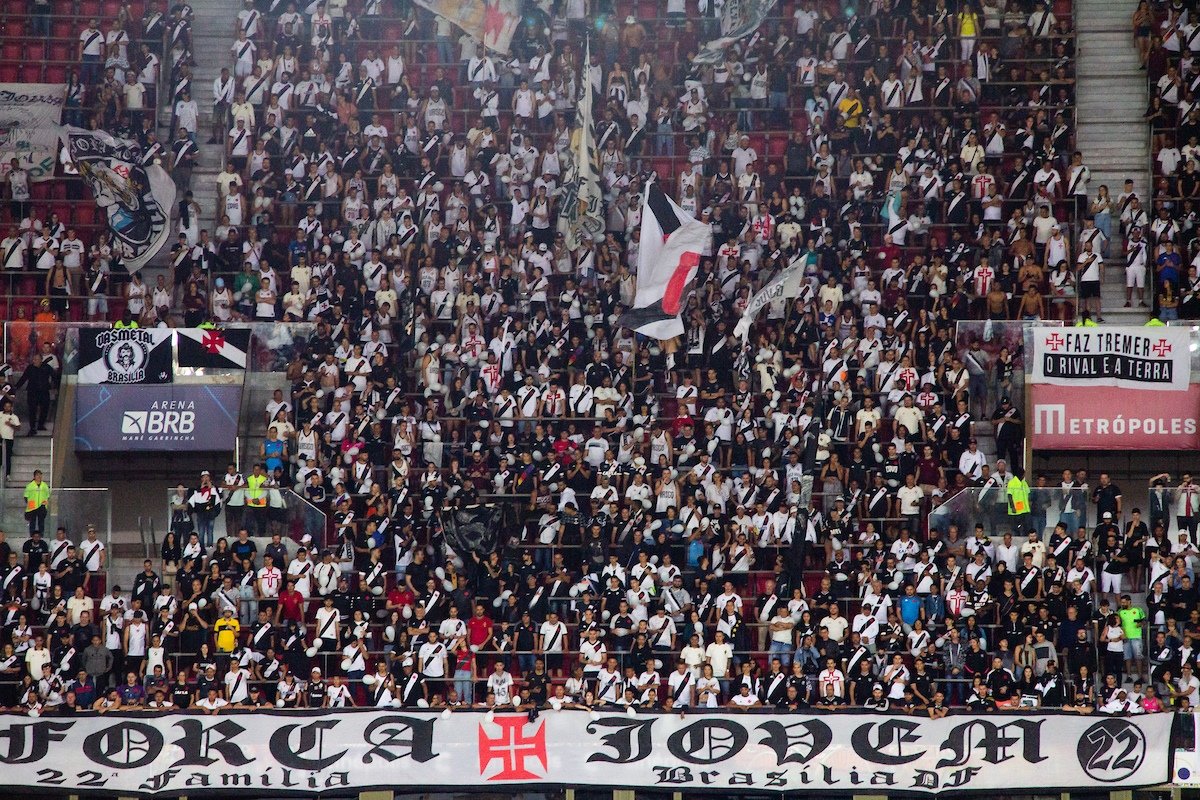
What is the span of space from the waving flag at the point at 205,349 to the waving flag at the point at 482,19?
9.42 meters

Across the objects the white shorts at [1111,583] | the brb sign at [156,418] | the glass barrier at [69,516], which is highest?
the brb sign at [156,418]

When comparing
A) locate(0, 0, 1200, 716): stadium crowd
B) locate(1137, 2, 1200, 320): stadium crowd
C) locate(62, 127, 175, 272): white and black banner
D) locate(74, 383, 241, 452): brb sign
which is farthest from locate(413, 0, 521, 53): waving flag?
locate(1137, 2, 1200, 320): stadium crowd

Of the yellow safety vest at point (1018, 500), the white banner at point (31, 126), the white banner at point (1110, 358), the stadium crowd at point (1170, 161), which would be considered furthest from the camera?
the white banner at point (31, 126)

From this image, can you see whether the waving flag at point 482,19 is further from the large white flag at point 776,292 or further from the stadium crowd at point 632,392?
the large white flag at point 776,292

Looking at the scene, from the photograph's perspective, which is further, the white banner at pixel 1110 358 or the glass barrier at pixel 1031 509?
the white banner at pixel 1110 358

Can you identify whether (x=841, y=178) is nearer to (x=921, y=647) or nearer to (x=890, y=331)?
(x=890, y=331)

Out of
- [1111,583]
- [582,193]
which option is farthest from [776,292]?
[1111,583]

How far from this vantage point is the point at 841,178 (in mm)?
36719

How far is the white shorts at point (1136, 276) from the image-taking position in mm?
34750

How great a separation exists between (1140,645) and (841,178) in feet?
38.6

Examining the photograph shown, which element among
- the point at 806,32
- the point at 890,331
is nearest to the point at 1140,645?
the point at 890,331

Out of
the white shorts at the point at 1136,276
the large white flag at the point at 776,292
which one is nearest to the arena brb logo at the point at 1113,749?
the large white flag at the point at 776,292

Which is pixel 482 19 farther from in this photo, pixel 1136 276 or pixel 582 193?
pixel 1136 276

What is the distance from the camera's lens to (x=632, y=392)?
109ft
